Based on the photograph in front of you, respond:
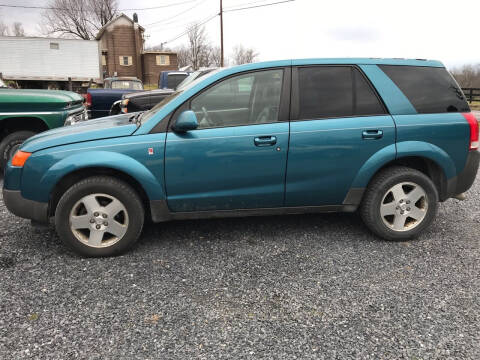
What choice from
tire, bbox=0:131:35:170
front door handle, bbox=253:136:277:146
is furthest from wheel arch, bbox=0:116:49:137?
front door handle, bbox=253:136:277:146

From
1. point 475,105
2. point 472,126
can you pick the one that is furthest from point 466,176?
point 475,105

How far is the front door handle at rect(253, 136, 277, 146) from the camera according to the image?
129 inches

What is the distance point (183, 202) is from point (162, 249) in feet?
1.67

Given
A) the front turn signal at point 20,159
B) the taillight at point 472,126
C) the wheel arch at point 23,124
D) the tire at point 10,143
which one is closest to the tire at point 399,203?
the taillight at point 472,126

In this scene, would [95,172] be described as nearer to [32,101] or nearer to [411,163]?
[411,163]

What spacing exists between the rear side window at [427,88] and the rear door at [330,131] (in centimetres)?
30

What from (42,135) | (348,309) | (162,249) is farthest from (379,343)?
(42,135)

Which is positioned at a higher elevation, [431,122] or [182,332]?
[431,122]

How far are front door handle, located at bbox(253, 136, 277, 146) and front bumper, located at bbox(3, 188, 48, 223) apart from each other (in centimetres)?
188

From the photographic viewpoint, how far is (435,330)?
2352 mm

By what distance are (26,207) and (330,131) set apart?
8.90ft

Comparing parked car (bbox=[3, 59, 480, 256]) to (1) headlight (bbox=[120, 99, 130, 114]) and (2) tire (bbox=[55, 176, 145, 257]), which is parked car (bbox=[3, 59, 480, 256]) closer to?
(2) tire (bbox=[55, 176, 145, 257])

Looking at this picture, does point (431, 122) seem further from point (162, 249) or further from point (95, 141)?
point (95, 141)

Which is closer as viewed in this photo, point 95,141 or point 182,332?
point 182,332
